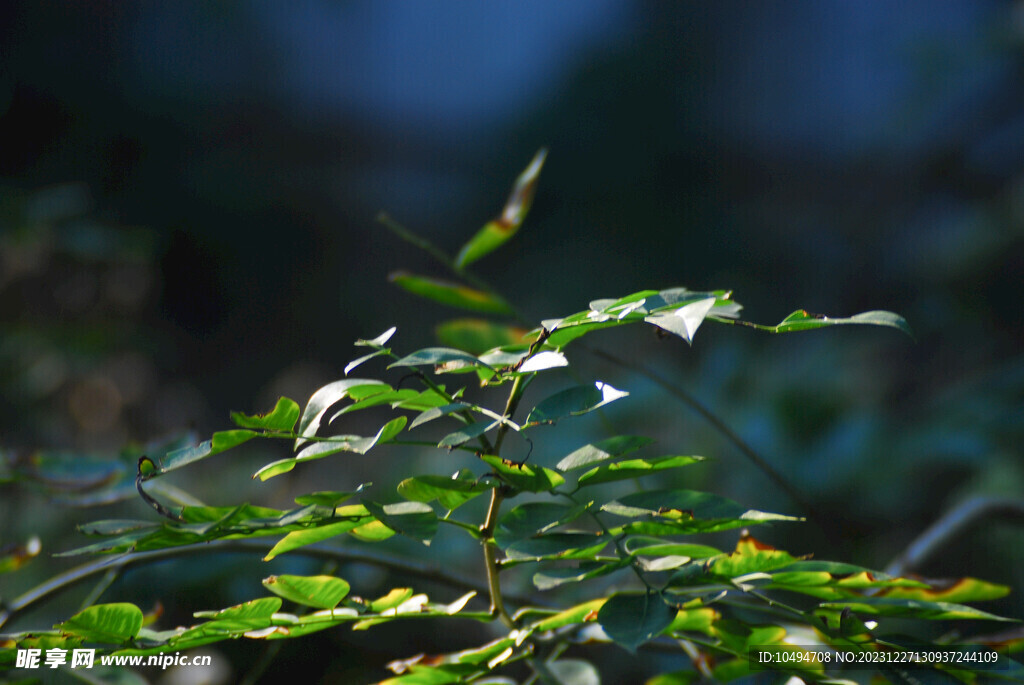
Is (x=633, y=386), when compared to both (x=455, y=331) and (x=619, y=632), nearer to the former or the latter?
(x=455, y=331)

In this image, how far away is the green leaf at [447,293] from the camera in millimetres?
333

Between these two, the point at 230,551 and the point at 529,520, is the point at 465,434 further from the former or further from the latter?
the point at 230,551

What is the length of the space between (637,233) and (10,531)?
126 cm

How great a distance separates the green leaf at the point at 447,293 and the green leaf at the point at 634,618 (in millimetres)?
180

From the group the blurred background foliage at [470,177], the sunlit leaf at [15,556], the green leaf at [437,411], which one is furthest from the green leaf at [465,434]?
the blurred background foliage at [470,177]

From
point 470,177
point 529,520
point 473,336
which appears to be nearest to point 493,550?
point 529,520

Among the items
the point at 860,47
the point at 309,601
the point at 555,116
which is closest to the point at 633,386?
the point at 309,601

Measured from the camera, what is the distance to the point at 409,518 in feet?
0.60

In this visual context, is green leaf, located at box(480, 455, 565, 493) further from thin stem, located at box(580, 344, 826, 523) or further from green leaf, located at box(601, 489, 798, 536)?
thin stem, located at box(580, 344, 826, 523)

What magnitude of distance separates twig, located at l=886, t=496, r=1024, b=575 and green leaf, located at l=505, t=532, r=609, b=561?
249 mm

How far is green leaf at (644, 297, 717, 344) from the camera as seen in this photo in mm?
154

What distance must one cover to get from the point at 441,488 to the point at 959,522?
34cm

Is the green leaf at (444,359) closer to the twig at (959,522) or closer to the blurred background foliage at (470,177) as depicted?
the twig at (959,522)

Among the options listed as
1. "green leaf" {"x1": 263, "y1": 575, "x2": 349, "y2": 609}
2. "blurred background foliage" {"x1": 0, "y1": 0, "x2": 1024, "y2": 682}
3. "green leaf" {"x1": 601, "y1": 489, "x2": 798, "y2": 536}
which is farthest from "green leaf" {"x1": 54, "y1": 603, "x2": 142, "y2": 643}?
"blurred background foliage" {"x1": 0, "y1": 0, "x2": 1024, "y2": 682}
